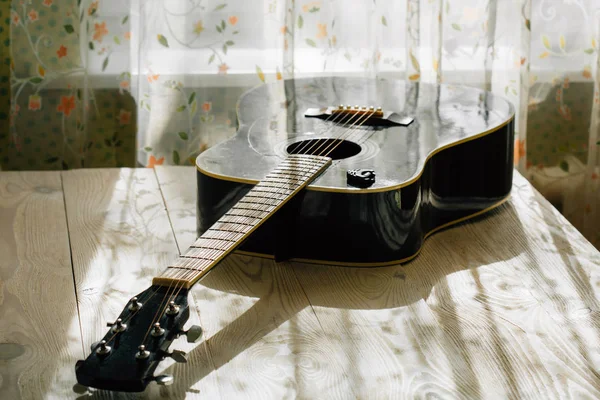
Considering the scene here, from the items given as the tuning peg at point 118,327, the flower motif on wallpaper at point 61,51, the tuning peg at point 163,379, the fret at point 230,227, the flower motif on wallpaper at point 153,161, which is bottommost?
the tuning peg at point 163,379

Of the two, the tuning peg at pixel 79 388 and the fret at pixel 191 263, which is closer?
the tuning peg at pixel 79 388

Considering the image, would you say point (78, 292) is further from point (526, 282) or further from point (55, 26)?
point (55, 26)

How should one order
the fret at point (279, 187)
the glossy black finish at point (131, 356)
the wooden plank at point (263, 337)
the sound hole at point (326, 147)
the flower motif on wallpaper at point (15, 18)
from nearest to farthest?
the glossy black finish at point (131, 356) < the wooden plank at point (263, 337) < the fret at point (279, 187) < the sound hole at point (326, 147) < the flower motif on wallpaper at point (15, 18)

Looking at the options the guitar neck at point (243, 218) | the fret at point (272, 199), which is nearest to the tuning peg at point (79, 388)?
the guitar neck at point (243, 218)

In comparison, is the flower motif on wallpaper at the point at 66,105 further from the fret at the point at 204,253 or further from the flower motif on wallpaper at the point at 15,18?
the fret at the point at 204,253

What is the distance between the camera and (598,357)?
92 centimetres

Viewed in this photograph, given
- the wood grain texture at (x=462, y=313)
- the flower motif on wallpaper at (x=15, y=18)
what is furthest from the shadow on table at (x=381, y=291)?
the flower motif on wallpaper at (x=15, y=18)

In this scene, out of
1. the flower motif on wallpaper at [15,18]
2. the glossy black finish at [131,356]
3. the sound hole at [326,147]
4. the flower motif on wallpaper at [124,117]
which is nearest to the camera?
the glossy black finish at [131,356]

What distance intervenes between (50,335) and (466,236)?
2.13ft

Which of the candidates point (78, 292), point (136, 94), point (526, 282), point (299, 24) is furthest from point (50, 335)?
point (299, 24)

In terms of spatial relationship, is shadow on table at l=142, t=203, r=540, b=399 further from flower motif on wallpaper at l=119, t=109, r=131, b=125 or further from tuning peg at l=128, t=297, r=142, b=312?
flower motif on wallpaper at l=119, t=109, r=131, b=125

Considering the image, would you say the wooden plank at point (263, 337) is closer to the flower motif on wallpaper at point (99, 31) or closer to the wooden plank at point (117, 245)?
the wooden plank at point (117, 245)

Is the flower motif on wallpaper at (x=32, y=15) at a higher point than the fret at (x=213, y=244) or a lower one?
higher

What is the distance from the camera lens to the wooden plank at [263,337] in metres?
0.86
